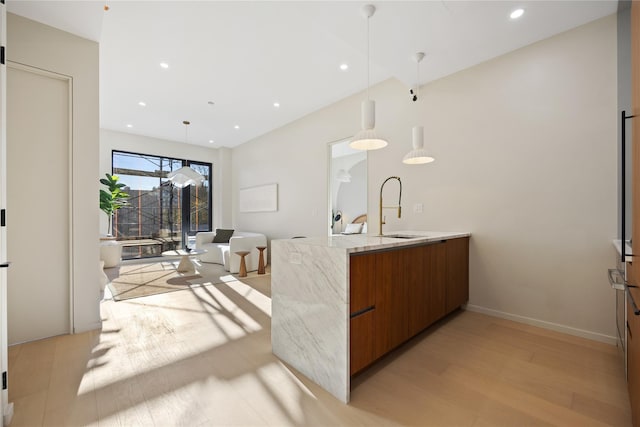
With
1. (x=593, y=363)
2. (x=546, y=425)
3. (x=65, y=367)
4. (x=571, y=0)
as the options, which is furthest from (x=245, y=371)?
(x=571, y=0)

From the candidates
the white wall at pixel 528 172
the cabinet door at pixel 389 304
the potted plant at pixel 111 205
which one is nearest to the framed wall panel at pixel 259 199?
the potted plant at pixel 111 205

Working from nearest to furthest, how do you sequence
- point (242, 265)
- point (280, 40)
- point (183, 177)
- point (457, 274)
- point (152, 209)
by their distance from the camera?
point (457, 274)
point (280, 40)
point (242, 265)
point (183, 177)
point (152, 209)

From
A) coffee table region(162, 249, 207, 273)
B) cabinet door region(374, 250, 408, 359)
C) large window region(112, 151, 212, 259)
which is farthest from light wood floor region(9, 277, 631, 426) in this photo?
large window region(112, 151, 212, 259)

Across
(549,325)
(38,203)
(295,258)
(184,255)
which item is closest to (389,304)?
(295,258)

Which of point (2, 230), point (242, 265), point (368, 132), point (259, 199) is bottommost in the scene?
point (242, 265)

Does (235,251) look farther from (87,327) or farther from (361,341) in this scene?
(361,341)

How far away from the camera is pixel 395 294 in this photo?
1930mm

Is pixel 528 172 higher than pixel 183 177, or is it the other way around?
pixel 183 177

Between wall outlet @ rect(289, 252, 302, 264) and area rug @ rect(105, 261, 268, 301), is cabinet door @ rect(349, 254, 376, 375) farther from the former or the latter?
area rug @ rect(105, 261, 268, 301)

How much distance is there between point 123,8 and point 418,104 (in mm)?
3343

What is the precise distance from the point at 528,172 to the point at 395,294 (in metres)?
2.01

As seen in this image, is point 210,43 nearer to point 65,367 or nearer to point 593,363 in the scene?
point 65,367

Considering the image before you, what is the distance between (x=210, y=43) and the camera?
304cm

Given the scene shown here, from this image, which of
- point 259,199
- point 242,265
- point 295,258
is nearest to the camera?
point 295,258
